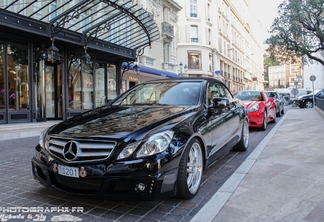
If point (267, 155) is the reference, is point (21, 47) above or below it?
above

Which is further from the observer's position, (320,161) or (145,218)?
(320,161)

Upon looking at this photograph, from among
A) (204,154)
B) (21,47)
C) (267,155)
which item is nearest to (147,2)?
(21,47)

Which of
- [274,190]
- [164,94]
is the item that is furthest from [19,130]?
[274,190]

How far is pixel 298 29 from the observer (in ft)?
78.4

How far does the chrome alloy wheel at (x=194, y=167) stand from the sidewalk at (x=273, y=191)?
27 centimetres

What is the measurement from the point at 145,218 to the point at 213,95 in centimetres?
252

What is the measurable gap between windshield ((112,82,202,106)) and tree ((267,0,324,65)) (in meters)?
22.3

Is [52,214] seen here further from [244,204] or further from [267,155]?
[267,155]

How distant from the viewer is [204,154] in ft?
12.0

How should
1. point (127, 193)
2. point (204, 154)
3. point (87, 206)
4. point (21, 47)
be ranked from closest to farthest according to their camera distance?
point (127, 193) → point (87, 206) → point (204, 154) → point (21, 47)

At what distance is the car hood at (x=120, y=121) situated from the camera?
9.59ft

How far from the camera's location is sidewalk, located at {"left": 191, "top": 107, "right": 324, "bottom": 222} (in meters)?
2.89

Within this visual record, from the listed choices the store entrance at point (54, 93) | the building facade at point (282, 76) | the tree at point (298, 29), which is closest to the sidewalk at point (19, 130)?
the store entrance at point (54, 93)

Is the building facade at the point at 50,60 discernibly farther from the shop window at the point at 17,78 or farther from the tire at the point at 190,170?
the tire at the point at 190,170
